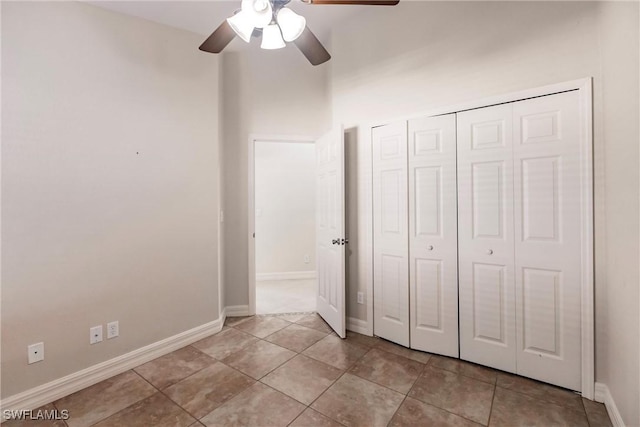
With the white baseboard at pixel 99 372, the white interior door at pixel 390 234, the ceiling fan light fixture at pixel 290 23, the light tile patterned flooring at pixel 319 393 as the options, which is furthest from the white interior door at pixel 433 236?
the white baseboard at pixel 99 372

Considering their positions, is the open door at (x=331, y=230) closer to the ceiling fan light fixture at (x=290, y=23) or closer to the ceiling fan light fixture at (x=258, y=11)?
the ceiling fan light fixture at (x=290, y=23)

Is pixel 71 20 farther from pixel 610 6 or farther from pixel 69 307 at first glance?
pixel 610 6

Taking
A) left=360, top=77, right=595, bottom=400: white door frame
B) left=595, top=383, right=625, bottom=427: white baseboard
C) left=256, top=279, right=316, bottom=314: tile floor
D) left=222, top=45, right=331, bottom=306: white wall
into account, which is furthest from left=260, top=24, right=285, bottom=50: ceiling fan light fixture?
left=595, top=383, right=625, bottom=427: white baseboard

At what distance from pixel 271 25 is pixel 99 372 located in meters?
2.65

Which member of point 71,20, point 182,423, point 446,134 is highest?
point 71,20

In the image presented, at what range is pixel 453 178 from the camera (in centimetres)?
222

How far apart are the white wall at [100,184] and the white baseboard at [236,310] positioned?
0.39 m

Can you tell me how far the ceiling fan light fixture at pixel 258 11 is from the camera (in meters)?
1.50

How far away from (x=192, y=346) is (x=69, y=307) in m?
0.98

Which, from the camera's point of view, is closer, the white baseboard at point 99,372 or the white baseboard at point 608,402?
the white baseboard at point 608,402

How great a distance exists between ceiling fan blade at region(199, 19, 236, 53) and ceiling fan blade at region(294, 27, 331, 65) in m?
0.40

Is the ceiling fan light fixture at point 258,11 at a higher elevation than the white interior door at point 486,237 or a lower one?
higher

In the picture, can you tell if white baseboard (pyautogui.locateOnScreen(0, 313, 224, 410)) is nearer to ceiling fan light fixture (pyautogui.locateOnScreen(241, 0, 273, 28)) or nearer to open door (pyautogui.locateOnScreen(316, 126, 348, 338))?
open door (pyautogui.locateOnScreen(316, 126, 348, 338))

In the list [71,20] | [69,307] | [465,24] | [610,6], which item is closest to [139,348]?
[69,307]
